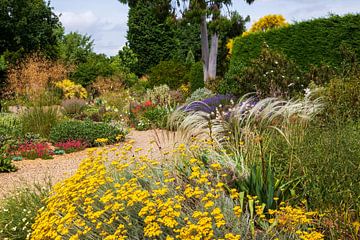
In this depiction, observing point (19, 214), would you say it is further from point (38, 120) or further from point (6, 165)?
point (38, 120)

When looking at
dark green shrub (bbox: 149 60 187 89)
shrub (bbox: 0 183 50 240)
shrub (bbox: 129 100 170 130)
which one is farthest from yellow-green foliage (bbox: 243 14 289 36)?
shrub (bbox: 0 183 50 240)

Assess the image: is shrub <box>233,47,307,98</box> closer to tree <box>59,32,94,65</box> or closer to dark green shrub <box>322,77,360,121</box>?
dark green shrub <box>322,77,360,121</box>

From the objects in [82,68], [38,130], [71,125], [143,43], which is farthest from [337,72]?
[143,43]

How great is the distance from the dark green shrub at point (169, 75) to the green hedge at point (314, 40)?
275 inches

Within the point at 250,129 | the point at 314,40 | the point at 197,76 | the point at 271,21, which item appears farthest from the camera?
the point at 271,21

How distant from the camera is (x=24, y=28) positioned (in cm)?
2631

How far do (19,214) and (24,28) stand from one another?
77.1ft

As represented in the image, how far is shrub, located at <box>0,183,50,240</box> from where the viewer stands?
4.56 metres

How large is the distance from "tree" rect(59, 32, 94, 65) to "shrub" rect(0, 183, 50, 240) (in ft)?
79.2

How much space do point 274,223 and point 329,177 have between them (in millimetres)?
1127

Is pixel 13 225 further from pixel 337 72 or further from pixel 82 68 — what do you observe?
pixel 82 68

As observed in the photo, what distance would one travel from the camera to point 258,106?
680cm

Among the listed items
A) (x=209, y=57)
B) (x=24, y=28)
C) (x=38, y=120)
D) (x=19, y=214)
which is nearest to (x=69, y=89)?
(x=209, y=57)

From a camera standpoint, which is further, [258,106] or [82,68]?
[82,68]
